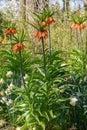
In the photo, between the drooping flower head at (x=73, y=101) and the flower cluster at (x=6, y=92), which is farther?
the flower cluster at (x=6, y=92)

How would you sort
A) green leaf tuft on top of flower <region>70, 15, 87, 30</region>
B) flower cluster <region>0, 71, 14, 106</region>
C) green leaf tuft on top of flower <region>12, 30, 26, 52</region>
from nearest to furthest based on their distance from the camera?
green leaf tuft on top of flower <region>12, 30, 26, 52</region> → flower cluster <region>0, 71, 14, 106</region> → green leaf tuft on top of flower <region>70, 15, 87, 30</region>

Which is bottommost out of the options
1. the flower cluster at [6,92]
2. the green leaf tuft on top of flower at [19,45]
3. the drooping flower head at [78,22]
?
the flower cluster at [6,92]

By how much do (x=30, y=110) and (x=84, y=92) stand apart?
0.60m

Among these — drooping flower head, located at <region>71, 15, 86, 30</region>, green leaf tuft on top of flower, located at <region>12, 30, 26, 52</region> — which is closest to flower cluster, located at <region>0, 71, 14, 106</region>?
green leaf tuft on top of flower, located at <region>12, 30, 26, 52</region>

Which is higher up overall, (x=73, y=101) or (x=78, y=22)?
(x=78, y=22)

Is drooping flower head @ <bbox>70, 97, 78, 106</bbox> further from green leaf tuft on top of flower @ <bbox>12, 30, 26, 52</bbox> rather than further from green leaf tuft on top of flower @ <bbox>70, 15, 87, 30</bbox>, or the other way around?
green leaf tuft on top of flower @ <bbox>70, 15, 87, 30</bbox>

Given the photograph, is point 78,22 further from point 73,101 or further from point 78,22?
point 73,101

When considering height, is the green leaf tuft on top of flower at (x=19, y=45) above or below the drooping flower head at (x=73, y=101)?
above

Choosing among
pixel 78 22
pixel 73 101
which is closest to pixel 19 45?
pixel 73 101

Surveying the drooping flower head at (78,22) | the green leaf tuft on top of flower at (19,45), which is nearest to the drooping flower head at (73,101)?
the green leaf tuft on top of flower at (19,45)

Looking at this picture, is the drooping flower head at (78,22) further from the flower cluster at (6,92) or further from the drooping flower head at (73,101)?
the drooping flower head at (73,101)

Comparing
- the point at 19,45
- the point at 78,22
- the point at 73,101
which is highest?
the point at 78,22

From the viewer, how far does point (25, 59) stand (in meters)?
5.10

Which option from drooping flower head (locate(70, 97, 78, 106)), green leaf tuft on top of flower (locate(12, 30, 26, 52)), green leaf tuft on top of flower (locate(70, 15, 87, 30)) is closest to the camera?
green leaf tuft on top of flower (locate(12, 30, 26, 52))
